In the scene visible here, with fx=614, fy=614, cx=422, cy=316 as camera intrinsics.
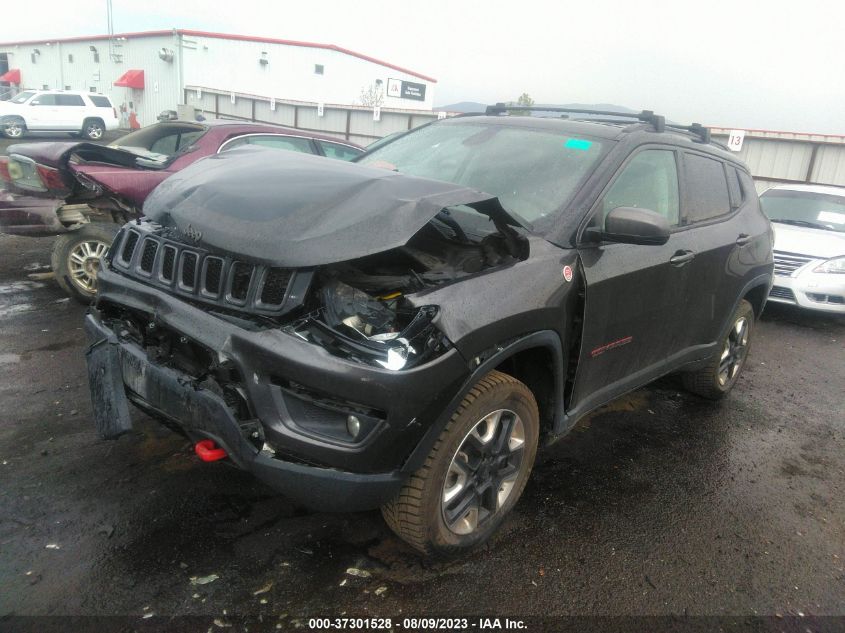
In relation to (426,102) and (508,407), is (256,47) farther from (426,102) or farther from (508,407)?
(508,407)

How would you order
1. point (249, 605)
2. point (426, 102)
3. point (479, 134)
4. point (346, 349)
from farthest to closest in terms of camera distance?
1. point (426, 102)
2. point (479, 134)
3. point (249, 605)
4. point (346, 349)

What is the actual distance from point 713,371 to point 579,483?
1.69m

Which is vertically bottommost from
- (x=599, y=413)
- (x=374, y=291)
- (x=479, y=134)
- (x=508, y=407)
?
(x=599, y=413)

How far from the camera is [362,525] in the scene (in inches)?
109

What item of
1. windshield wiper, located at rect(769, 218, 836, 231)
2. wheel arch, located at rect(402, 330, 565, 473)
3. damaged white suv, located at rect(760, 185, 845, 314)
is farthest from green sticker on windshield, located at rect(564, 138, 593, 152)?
windshield wiper, located at rect(769, 218, 836, 231)

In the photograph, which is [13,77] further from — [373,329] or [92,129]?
[373,329]

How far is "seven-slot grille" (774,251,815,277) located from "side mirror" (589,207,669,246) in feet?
17.9

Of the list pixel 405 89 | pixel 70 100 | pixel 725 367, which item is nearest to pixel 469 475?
pixel 725 367

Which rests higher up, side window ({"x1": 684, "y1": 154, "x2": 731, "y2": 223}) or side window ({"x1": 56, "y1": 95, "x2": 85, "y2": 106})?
side window ({"x1": 684, "y1": 154, "x2": 731, "y2": 223})

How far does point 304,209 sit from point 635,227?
143 cm

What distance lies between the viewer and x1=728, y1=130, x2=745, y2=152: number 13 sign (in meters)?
13.8

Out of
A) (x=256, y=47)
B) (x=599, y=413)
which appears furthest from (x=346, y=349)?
(x=256, y=47)

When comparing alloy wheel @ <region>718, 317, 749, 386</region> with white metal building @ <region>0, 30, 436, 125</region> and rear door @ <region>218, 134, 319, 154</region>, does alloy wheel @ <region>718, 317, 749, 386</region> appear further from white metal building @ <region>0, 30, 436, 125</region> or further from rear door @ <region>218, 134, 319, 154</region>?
white metal building @ <region>0, 30, 436, 125</region>

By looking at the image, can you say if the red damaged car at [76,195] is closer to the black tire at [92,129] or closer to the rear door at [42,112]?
the rear door at [42,112]
